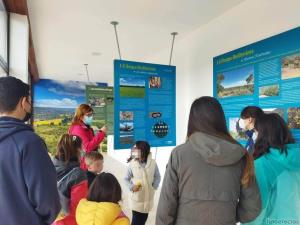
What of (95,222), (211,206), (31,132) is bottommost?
(95,222)

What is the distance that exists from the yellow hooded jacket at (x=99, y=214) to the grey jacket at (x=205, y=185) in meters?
0.28

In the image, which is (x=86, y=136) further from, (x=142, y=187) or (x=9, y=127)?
(x=9, y=127)

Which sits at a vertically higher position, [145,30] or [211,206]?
[145,30]

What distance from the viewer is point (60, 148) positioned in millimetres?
2012

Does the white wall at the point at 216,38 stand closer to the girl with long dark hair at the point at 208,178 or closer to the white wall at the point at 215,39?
the white wall at the point at 215,39

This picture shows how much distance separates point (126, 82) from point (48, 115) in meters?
5.70

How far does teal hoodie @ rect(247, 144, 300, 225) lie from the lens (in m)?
1.64

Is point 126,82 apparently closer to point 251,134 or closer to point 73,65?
point 251,134

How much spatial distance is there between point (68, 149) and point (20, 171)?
0.81m

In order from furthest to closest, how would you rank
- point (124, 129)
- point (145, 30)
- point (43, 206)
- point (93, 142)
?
point (145, 30) < point (124, 129) < point (93, 142) < point (43, 206)

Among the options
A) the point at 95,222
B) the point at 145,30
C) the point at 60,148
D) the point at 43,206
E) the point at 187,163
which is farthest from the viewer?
the point at 145,30

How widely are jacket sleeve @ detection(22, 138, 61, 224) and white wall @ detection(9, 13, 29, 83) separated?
7.10ft

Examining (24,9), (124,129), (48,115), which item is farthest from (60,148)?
(48,115)

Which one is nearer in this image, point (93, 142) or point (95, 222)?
point (95, 222)
